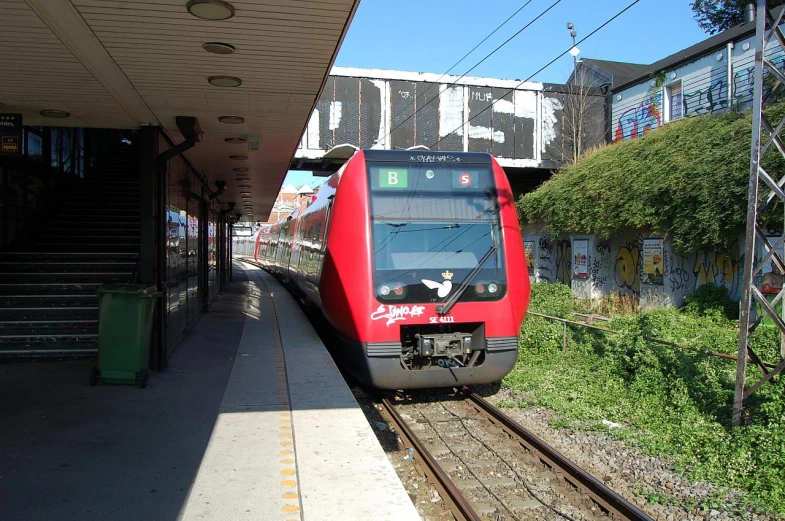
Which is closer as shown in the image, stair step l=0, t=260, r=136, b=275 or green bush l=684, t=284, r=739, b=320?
stair step l=0, t=260, r=136, b=275

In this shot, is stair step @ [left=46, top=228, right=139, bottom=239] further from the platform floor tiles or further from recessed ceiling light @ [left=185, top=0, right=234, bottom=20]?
recessed ceiling light @ [left=185, top=0, right=234, bottom=20]

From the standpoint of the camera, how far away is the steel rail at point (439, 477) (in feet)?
14.3

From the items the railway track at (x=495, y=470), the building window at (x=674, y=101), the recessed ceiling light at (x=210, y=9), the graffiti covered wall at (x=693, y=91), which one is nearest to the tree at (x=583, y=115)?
the graffiti covered wall at (x=693, y=91)

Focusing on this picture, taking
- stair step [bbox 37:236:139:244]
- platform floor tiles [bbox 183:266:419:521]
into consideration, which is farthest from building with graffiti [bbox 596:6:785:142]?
stair step [bbox 37:236:139:244]

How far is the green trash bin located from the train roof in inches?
122

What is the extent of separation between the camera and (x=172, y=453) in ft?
14.9

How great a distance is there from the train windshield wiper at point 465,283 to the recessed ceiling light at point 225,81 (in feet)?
10.5

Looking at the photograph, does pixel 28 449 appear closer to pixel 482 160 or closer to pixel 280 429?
pixel 280 429

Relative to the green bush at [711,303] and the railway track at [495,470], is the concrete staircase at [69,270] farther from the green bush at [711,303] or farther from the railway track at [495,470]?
the green bush at [711,303]

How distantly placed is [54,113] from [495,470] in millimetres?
6421

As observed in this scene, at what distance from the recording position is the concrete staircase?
795cm

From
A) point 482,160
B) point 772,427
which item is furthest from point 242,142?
point 772,427

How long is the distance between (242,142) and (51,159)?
15.0 ft

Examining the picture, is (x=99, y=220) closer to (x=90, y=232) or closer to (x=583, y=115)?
(x=90, y=232)
